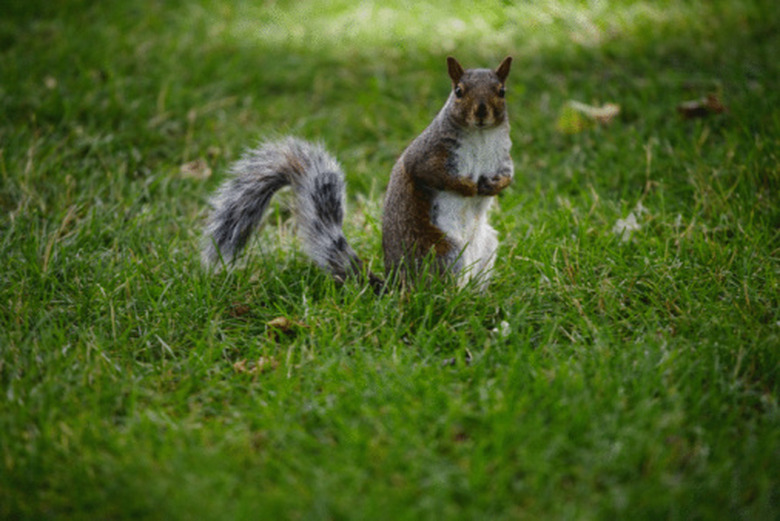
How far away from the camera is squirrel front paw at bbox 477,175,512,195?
80.3 inches

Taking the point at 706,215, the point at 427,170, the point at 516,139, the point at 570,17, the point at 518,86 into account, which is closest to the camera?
the point at 427,170

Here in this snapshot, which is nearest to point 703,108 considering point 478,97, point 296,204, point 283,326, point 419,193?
point 478,97

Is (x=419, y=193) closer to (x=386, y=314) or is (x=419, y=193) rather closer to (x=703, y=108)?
(x=386, y=314)

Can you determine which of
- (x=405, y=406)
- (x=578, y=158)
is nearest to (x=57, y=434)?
(x=405, y=406)

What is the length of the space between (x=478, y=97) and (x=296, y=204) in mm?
746

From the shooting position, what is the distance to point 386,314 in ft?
6.62

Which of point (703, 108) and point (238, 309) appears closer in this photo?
point (238, 309)

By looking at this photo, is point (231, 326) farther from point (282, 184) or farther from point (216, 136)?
point (216, 136)

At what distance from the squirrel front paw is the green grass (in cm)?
32

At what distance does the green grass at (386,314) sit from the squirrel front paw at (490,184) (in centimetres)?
32

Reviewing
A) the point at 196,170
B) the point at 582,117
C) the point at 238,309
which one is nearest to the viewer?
the point at 238,309

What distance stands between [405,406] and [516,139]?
6.93 ft

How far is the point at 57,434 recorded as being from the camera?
1563 millimetres

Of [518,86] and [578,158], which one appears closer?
[578,158]
